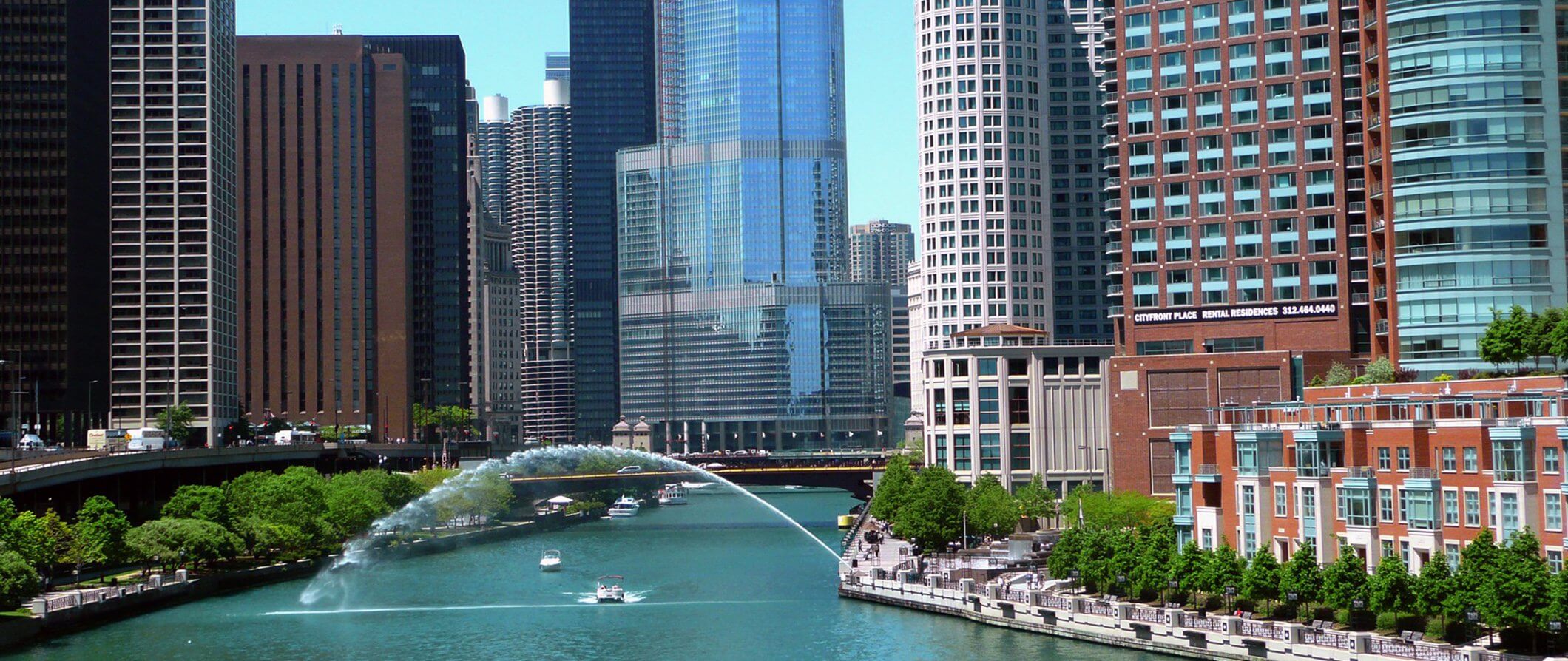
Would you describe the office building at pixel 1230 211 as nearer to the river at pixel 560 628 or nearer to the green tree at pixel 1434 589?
the river at pixel 560 628

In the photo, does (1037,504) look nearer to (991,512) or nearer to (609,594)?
(991,512)

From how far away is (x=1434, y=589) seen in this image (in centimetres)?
9356

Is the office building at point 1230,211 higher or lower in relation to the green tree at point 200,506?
higher

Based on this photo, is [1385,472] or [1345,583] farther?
[1385,472]

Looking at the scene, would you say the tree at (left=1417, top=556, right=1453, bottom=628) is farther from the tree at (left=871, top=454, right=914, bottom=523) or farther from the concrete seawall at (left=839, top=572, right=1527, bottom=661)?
the tree at (left=871, top=454, right=914, bottom=523)

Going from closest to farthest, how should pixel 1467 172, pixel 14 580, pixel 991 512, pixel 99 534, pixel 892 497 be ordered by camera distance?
pixel 14 580 → pixel 1467 172 → pixel 99 534 → pixel 991 512 → pixel 892 497

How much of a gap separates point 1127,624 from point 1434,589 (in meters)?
22.2

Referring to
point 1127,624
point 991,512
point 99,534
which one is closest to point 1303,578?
point 1127,624

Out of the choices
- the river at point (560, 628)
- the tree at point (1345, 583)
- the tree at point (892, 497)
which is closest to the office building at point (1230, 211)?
the tree at point (892, 497)

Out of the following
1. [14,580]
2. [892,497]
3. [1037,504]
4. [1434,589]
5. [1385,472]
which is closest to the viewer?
[1434,589]

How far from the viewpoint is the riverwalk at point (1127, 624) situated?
305 feet

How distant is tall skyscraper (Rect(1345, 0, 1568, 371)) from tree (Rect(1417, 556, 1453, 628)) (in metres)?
57.3

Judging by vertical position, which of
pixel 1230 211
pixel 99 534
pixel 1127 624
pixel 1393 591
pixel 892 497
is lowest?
pixel 1127 624

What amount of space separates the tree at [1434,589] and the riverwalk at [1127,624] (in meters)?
2.56
